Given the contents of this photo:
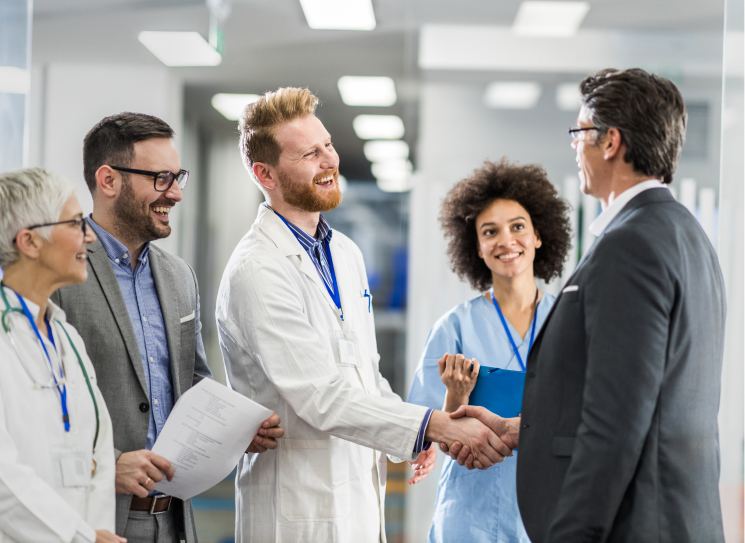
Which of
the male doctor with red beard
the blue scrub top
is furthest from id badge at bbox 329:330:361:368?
the blue scrub top

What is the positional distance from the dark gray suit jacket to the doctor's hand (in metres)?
0.72

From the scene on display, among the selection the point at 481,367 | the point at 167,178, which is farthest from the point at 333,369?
the point at 167,178

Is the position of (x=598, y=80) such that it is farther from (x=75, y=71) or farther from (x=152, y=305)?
(x=75, y=71)

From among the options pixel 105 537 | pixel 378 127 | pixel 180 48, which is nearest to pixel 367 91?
pixel 378 127

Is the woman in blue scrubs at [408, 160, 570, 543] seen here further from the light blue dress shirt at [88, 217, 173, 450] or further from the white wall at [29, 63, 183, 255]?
the white wall at [29, 63, 183, 255]

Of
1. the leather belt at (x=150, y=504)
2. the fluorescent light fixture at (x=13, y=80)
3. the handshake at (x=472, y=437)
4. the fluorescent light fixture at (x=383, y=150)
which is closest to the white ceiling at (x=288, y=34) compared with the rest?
the fluorescent light fixture at (x=383, y=150)

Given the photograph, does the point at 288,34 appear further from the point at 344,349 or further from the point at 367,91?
the point at 344,349

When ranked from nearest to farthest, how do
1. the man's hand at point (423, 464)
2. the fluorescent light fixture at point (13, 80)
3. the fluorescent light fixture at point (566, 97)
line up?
the man's hand at point (423, 464)
the fluorescent light fixture at point (13, 80)
the fluorescent light fixture at point (566, 97)

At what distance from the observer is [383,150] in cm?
523

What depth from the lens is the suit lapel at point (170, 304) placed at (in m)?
2.03

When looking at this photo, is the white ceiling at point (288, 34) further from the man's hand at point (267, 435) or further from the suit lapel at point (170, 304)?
the man's hand at point (267, 435)

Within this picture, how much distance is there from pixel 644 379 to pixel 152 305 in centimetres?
141

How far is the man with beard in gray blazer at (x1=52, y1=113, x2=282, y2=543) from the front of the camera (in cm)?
188

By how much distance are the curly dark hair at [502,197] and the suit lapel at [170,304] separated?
50.9 inches
